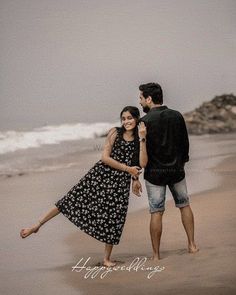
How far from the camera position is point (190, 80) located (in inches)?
193

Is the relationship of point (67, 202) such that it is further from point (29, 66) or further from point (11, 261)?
point (29, 66)

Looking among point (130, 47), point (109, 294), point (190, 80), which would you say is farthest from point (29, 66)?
point (109, 294)

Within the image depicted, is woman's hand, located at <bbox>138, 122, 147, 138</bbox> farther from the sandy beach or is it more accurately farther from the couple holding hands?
the sandy beach

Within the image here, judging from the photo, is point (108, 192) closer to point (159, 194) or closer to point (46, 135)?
point (159, 194)

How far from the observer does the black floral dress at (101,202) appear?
10.2 ft

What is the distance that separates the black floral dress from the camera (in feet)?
10.2

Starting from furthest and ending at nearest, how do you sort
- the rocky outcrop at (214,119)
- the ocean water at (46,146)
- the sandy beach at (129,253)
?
the rocky outcrop at (214,119)
the ocean water at (46,146)
the sandy beach at (129,253)

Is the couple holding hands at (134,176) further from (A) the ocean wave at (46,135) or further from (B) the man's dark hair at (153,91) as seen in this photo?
(A) the ocean wave at (46,135)

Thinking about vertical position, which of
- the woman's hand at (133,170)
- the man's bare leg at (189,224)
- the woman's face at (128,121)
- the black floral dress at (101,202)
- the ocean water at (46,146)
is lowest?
the ocean water at (46,146)

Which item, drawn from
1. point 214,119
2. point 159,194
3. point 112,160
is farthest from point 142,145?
point 214,119

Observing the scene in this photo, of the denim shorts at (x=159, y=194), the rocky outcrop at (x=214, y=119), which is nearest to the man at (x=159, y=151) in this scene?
the denim shorts at (x=159, y=194)

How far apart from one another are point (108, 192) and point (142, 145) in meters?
0.32

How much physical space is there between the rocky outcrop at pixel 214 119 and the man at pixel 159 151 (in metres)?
3.40

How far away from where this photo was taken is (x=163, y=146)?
3.10 meters
